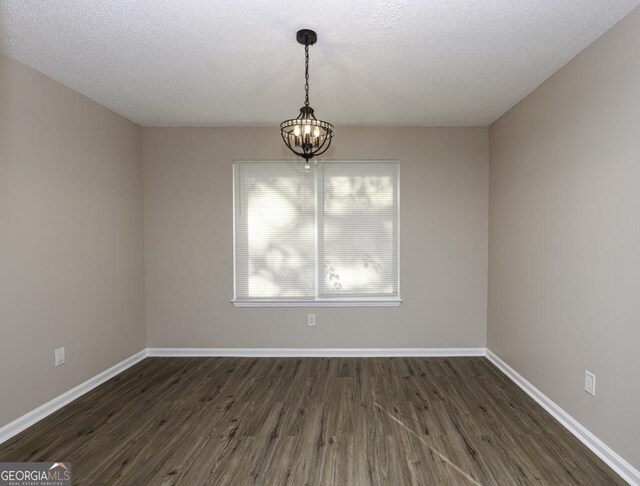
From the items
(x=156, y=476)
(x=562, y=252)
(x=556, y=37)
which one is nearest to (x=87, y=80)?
(x=156, y=476)

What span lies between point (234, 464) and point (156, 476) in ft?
1.47

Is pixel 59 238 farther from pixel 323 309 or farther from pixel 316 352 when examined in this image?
pixel 316 352

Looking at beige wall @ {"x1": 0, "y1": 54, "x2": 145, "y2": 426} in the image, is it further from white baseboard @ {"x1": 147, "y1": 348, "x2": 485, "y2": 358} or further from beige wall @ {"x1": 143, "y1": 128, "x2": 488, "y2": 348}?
white baseboard @ {"x1": 147, "y1": 348, "x2": 485, "y2": 358}

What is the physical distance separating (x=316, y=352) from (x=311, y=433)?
1.48 m

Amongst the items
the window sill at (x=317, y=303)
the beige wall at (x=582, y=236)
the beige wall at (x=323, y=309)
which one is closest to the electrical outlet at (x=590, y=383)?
the beige wall at (x=582, y=236)

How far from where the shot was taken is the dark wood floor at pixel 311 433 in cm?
194

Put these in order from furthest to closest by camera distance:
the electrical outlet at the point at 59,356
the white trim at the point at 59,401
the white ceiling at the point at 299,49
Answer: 1. the electrical outlet at the point at 59,356
2. the white trim at the point at 59,401
3. the white ceiling at the point at 299,49

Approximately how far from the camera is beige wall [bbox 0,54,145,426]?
90.0 inches

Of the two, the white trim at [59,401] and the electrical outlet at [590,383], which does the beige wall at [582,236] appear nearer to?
the electrical outlet at [590,383]

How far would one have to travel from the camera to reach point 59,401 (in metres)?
2.66

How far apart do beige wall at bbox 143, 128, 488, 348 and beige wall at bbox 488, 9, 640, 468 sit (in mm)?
530

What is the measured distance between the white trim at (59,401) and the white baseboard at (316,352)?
46 centimetres

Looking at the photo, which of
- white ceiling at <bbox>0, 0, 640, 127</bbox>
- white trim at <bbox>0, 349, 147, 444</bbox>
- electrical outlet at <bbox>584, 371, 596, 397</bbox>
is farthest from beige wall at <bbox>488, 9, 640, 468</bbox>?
white trim at <bbox>0, 349, 147, 444</bbox>

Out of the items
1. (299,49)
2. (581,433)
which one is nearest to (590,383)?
(581,433)
